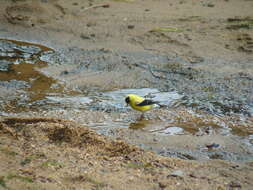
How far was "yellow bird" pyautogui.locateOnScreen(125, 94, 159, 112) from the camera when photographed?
625 centimetres

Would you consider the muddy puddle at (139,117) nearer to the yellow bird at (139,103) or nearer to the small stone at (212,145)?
the small stone at (212,145)

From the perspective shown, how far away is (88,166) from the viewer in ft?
14.7

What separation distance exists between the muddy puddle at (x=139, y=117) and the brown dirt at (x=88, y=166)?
441 millimetres

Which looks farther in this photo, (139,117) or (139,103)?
(139,117)

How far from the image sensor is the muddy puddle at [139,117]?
5.36m

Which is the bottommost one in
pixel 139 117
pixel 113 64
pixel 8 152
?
pixel 139 117

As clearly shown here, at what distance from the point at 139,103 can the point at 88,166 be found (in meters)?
1.94

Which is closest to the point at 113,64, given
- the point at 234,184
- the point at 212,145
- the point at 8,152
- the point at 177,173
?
the point at 212,145

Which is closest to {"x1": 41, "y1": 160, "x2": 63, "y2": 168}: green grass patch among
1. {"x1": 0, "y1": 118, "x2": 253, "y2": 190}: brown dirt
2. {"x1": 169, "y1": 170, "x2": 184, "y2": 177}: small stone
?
{"x1": 0, "y1": 118, "x2": 253, "y2": 190}: brown dirt

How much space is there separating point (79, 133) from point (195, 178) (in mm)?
1740

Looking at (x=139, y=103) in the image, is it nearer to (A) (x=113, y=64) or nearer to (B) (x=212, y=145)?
(B) (x=212, y=145)

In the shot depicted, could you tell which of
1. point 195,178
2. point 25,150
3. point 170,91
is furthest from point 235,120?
point 25,150

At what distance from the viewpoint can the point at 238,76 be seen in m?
7.62

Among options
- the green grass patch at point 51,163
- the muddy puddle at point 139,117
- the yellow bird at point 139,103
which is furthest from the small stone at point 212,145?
the green grass patch at point 51,163
